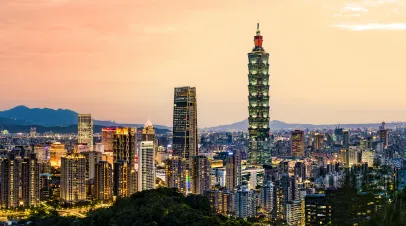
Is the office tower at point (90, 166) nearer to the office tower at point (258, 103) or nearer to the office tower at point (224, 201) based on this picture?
the office tower at point (224, 201)

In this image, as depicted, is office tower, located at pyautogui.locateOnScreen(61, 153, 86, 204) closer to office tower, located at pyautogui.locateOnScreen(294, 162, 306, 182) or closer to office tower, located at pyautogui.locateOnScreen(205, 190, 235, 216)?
office tower, located at pyautogui.locateOnScreen(205, 190, 235, 216)

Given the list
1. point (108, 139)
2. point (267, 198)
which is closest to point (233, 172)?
point (267, 198)

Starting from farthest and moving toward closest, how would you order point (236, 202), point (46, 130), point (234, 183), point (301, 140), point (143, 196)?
1. point (46, 130)
2. point (301, 140)
3. point (234, 183)
4. point (236, 202)
5. point (143, 196)

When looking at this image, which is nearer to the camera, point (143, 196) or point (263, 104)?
point (143, 196)

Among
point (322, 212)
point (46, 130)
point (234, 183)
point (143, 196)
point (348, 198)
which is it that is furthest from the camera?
point (46, 130)

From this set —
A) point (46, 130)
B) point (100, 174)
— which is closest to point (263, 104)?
point (100, 174)

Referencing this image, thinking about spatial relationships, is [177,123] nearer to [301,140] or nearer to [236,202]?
[301,140]

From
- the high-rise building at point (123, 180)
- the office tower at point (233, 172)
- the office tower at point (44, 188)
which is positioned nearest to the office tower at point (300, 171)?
the office tower at point (233, 172)

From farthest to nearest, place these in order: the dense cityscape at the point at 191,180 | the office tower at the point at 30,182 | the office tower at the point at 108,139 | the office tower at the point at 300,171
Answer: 1. the office tower at the point at 108,139
2. the office tower at the point at 300,171
3. the office tower at the point at 30,182
4. the dense cityscape at the point at 191,180
